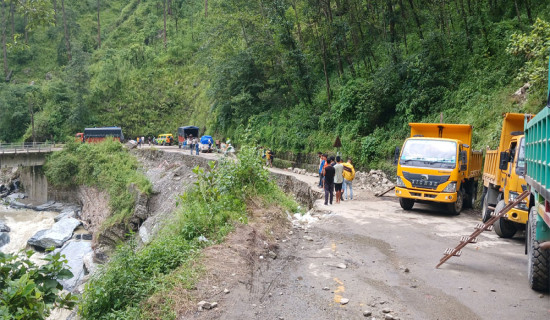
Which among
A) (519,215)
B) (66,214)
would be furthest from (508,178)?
(66,214)

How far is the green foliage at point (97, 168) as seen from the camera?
97.1 ft

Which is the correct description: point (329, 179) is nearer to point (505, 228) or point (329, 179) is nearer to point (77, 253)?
point (505, 228)

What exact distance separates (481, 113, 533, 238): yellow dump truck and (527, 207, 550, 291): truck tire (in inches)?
65.7

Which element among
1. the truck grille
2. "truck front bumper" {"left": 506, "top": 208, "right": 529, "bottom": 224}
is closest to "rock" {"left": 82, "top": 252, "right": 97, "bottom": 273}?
the truck grille

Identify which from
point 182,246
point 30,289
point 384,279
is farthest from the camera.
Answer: point 182,246

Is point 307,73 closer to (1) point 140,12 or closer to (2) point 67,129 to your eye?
(2) point 67,129

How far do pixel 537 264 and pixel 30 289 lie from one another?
638 cm

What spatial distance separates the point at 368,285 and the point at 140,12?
2889 inches

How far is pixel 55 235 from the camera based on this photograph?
25.1 m

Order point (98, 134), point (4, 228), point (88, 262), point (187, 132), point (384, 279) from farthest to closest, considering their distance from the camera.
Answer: point (187, 132) → point (98, 134) → point (4, 228) → point (88, 262) → point (384, 279)

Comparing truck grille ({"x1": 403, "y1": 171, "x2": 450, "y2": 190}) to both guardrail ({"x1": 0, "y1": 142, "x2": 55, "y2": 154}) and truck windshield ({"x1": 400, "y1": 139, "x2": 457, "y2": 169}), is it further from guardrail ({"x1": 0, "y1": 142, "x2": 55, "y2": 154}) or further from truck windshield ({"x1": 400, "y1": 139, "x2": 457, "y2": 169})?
guardrail ({"x1": 0, "y1": 142, "x2": 55, "y2": 154})

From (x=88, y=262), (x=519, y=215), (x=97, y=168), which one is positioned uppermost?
(x=519, y=215)

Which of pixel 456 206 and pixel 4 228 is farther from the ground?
pixel 456 206

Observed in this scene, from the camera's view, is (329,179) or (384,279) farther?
(329,179)
